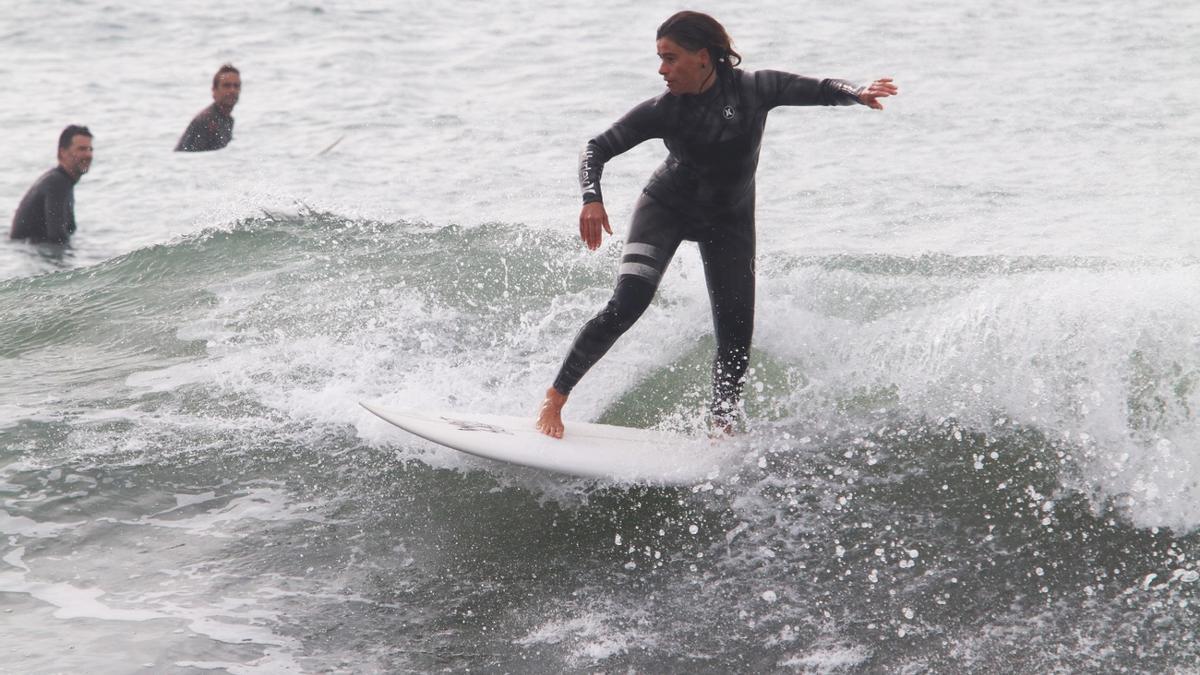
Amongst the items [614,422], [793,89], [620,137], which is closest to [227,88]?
[614,422]

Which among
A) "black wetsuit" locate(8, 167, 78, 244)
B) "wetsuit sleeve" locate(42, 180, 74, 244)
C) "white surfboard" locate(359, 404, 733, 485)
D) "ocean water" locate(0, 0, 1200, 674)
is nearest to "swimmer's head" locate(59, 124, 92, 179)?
"black wetsuit" locate(8, 167, 78, 244)

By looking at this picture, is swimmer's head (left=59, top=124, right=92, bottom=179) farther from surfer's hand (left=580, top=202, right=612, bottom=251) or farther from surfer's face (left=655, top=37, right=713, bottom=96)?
surfer's face (left=655, top=37, right=713, bottom=96)

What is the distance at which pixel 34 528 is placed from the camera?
4.99 m

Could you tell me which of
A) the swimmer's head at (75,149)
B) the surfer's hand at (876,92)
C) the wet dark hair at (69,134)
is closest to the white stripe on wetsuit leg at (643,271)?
the surfer's hand at (876,92)

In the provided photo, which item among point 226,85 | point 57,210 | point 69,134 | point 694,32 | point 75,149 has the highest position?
point 694,32

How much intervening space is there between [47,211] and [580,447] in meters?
6.73

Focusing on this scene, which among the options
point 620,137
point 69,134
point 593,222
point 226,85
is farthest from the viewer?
point 226,85

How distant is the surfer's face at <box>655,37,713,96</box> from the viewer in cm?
467

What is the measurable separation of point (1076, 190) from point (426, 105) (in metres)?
8.76

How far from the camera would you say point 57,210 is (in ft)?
32.2

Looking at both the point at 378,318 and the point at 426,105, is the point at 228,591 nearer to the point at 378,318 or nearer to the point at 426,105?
the point at 378,318

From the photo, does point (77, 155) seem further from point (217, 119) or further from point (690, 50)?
point (690, 50)

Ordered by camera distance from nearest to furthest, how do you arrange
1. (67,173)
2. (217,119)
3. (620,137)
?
(620,137)
(67,173)
(217,119)

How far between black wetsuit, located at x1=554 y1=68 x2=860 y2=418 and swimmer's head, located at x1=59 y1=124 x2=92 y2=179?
20.6ft
